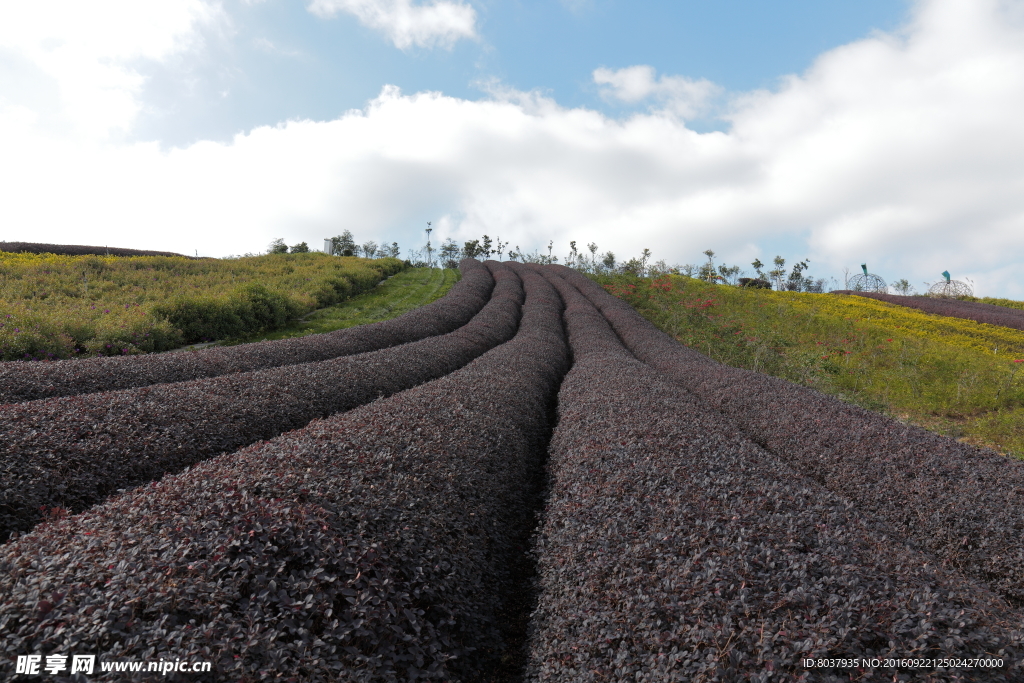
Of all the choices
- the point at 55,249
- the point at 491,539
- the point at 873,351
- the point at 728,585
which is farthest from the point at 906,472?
the point at 55,249

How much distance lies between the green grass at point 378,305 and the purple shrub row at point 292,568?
44.6ft

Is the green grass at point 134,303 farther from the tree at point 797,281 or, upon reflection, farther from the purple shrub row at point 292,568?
the tree at point 797,281

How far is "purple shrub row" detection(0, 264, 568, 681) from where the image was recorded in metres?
2.77

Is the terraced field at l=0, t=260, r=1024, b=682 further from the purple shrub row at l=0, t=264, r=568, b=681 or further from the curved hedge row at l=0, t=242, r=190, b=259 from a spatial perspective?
the curved hedge row at l=0, t=242, r=190, b=259

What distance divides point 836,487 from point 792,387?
4.90 meters

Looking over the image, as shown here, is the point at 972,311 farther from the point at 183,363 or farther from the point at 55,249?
the point at 55,249

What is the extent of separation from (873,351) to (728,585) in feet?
66.4

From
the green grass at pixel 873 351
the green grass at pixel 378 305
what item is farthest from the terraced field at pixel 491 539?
the green grass at pixel 378 305

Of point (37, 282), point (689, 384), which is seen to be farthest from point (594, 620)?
point (37, 282)

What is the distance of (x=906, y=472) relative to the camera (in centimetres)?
645

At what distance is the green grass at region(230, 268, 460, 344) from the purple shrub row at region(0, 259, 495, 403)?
3367 mm

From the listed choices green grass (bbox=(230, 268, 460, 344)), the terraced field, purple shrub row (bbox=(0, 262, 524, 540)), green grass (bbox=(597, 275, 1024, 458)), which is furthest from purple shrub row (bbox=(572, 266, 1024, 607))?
green grass (bbox=(230, 268, 460, 344))

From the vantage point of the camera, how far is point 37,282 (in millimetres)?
17062

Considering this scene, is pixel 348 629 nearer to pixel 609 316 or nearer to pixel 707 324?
pixel 609 316
